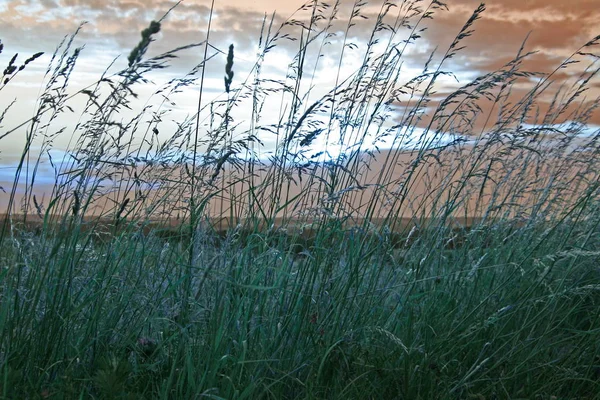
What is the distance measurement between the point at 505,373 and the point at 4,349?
6.58ft

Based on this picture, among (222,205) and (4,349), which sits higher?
(222,205)

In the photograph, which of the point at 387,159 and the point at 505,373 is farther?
the point at 387,159

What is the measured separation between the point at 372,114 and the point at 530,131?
0.79 metres

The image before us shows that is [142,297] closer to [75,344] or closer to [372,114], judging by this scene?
[75,344]

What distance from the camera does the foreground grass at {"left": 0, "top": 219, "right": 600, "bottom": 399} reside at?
2.21 metres

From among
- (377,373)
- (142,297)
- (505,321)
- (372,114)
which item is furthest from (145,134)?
(505,321)

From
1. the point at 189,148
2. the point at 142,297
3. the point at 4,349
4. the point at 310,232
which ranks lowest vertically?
the point at 4,349

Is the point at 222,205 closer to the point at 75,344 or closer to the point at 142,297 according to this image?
the point at 142,297

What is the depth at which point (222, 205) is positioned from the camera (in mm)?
3520

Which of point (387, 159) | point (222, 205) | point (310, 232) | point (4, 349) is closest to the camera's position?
point (4, 349)

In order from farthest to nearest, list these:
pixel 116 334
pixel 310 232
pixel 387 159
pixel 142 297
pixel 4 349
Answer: pixel 387 159 < pixel 310 232 < pixel 142 297 < pixel 116 334 < pixel 4 349

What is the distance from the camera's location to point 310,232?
9.80 feet

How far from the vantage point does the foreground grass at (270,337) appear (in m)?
2.21

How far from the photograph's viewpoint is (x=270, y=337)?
7.89ft
